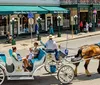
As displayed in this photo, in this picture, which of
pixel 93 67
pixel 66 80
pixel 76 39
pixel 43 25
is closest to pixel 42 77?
pixel 66 80

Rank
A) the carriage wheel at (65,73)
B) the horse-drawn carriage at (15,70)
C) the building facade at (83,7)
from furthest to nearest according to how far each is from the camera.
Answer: the building facade at (83,7) → the carriage wheel at (65,73) → the horse-drawn carriage at (15,70)

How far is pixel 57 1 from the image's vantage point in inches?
1399

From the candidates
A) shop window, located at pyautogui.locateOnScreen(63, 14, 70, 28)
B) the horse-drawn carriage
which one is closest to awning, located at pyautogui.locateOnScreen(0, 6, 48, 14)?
shop window, located at pyautogui.locateOnScreen(63, 14, 70, 28)

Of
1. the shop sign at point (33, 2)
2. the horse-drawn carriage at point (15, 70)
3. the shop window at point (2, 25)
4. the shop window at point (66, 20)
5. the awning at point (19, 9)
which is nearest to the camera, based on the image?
the horse-drawn carriage at point (15, 70)

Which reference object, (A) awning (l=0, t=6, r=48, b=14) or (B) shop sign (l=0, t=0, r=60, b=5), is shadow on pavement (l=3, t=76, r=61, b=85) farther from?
(B) shop sign (l=0, t=0, r=60, b=5)

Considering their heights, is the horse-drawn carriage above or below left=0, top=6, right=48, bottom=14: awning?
below

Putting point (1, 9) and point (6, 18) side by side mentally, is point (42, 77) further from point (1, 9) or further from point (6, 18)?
point (6, 18)

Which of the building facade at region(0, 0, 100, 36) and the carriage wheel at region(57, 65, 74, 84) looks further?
the building facade at region(0, 0, 100, 36)

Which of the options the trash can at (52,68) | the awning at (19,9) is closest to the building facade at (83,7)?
the awning at (19,9)

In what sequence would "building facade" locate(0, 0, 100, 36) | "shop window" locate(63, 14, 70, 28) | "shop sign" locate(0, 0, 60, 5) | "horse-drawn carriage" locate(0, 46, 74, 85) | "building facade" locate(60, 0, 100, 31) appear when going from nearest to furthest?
"horse-drawn carriage" locate(0, 46, 74, 85), "building facade" locate(0, 0, 100, 36), "shop sign" locate(0, 0, 60, 5), "building facade" locate(60, 0, 100, 31), "shop window" locate(63, 14, 70, 28)

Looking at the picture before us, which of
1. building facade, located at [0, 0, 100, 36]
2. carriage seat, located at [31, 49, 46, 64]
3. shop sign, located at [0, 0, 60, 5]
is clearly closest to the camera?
carriage seat, located at [31, 49, 46, 64]

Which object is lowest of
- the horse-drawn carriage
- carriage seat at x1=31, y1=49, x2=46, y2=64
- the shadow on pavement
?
the shadow on pavement

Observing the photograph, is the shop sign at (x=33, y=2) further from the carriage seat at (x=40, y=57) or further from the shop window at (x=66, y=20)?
the carriage seat at (x=40, y=57)

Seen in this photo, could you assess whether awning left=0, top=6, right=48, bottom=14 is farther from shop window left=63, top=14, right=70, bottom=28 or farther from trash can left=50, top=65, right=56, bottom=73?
trash can left=50, top=65, right=56, bottom=73
